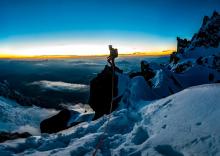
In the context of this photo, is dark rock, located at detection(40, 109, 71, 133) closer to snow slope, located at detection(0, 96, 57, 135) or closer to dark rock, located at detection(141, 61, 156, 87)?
snow slope, located at detection(0, 96, 57, 135)

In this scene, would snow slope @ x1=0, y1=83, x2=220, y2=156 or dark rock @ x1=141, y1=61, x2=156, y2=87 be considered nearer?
snow slope @ x1=0, y1=83, x2=220, y2=156

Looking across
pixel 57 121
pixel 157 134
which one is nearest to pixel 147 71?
pixel 57 121

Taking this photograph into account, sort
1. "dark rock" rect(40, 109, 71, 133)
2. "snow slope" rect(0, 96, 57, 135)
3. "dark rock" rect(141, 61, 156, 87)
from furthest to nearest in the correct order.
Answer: "snow slope" rect(0, 96, 57, 135) → "dark rock" rect(40, 109, 71, 133) → "dark rock" rect(141, 61, 156, 87)

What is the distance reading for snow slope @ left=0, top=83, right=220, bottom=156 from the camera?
8.08 m

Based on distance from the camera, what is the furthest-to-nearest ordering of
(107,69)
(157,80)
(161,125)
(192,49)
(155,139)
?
(192,49) < (107,69) < (157,80) < (161,125) < (155,139)

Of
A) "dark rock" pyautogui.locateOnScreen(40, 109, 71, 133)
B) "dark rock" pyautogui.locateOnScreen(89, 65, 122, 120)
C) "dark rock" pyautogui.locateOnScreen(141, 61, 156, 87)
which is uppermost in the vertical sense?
"dark rock" pyautogui.locateOnScreen(141, 61, 156, 87)


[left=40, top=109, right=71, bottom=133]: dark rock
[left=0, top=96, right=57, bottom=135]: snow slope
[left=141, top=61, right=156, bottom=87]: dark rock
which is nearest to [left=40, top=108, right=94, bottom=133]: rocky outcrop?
[left=40, top=109, right=71, bottom=133]: dark rock

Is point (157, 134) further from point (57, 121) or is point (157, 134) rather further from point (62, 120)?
point (57, 121)

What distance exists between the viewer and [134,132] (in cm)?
1034

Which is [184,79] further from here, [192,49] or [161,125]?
[192,49]

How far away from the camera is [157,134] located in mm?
9359

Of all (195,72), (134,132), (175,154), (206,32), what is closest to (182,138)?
(175,154)

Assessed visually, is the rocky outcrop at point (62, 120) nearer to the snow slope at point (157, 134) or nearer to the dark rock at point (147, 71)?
the dark rock at point (147, 71)

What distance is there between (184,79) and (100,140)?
2076 centimetres
